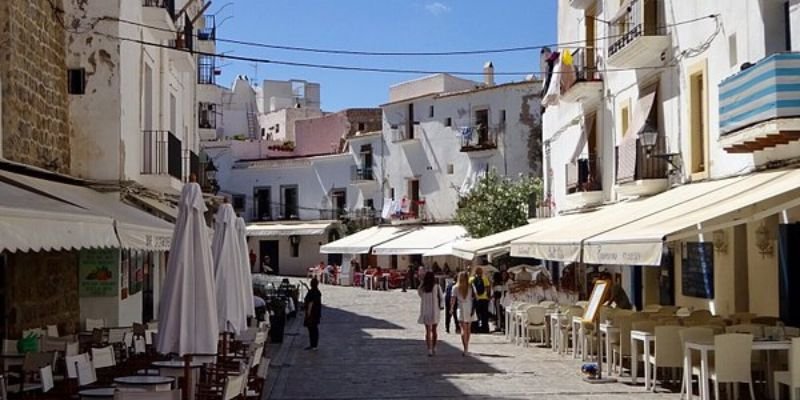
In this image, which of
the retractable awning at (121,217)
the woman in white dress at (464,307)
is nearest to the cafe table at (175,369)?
the retractable awning at (121,217)

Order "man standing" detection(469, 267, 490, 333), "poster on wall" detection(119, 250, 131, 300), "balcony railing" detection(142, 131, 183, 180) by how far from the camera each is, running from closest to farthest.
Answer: "poster on wall" detection(119, 250, 131, 300) → "balcony railing" detection(142, 131, 183, 180) → "man standing" detection(469, 267, 490, 333)

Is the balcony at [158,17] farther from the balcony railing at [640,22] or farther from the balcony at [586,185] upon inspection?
the balcony at [586,185]

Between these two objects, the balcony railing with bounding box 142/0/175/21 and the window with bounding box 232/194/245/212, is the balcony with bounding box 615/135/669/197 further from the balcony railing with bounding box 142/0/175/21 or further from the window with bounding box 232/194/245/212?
the window with bounding box 232/194/245/212

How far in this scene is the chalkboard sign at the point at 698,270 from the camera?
16.4m

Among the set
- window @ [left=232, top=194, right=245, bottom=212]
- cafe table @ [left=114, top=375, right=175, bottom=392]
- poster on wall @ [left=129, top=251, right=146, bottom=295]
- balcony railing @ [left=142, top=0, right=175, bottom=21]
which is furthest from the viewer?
window @ [left=232, top=194, right=245, bottom=212]

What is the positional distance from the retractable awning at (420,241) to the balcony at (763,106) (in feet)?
87.3

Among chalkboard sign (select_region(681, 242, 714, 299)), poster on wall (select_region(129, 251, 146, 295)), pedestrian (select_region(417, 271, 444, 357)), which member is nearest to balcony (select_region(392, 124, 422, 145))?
poster on wall (select_region(129, 251, 146, 295))

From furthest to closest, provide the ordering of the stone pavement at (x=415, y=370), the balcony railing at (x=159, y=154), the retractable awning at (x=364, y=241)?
the retractable awning at (x=364, y=241) < the balcony railing at (x=159, y=154) < the stone pavement at (x=415, y=370)

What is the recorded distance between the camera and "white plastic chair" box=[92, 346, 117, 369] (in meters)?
10.9

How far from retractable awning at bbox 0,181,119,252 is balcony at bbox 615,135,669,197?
10773 millimetres

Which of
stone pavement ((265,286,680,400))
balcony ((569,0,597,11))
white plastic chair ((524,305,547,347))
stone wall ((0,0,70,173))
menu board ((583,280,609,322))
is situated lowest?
stone pavement ((265,286,680,400))

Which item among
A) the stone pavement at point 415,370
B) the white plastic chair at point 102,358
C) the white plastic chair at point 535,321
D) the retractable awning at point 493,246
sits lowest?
the stone pavement at point 415,370

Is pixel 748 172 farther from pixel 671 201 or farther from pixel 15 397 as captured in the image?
pixel 15 397

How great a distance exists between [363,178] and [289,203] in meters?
6.70
